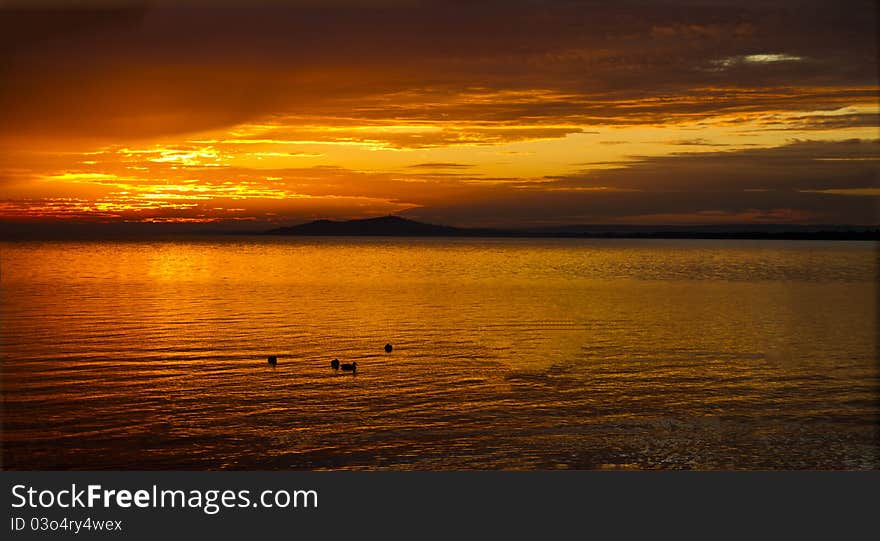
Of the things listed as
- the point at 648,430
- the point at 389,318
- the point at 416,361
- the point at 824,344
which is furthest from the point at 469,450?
the point at 389,318

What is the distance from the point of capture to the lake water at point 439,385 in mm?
18516

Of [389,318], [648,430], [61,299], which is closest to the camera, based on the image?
[648,430]

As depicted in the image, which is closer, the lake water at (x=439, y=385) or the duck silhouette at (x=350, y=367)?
the lake water at (x=439, y=385)

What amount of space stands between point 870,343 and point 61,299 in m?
42.2

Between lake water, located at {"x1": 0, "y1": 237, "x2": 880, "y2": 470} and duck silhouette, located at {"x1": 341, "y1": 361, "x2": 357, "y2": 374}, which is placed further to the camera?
duck silhouette, located at {"x1": 341, "y1": 361, "x2": 357, "y2": 374}

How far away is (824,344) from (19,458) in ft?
91.9

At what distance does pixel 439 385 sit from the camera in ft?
81.6

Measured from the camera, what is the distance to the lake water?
60.7 feet

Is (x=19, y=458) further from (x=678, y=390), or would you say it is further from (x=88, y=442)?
(x=678, y=390)

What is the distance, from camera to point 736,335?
120 feet

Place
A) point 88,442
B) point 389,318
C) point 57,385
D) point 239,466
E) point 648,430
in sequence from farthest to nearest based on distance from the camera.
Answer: point 389,318
point 57,385
point 648,430
point 88,442
point 239,466

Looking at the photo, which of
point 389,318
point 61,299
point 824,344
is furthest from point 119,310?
point 824,344

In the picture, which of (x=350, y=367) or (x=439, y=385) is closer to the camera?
(x=439, y=385)

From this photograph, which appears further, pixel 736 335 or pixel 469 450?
pixel 736 335
